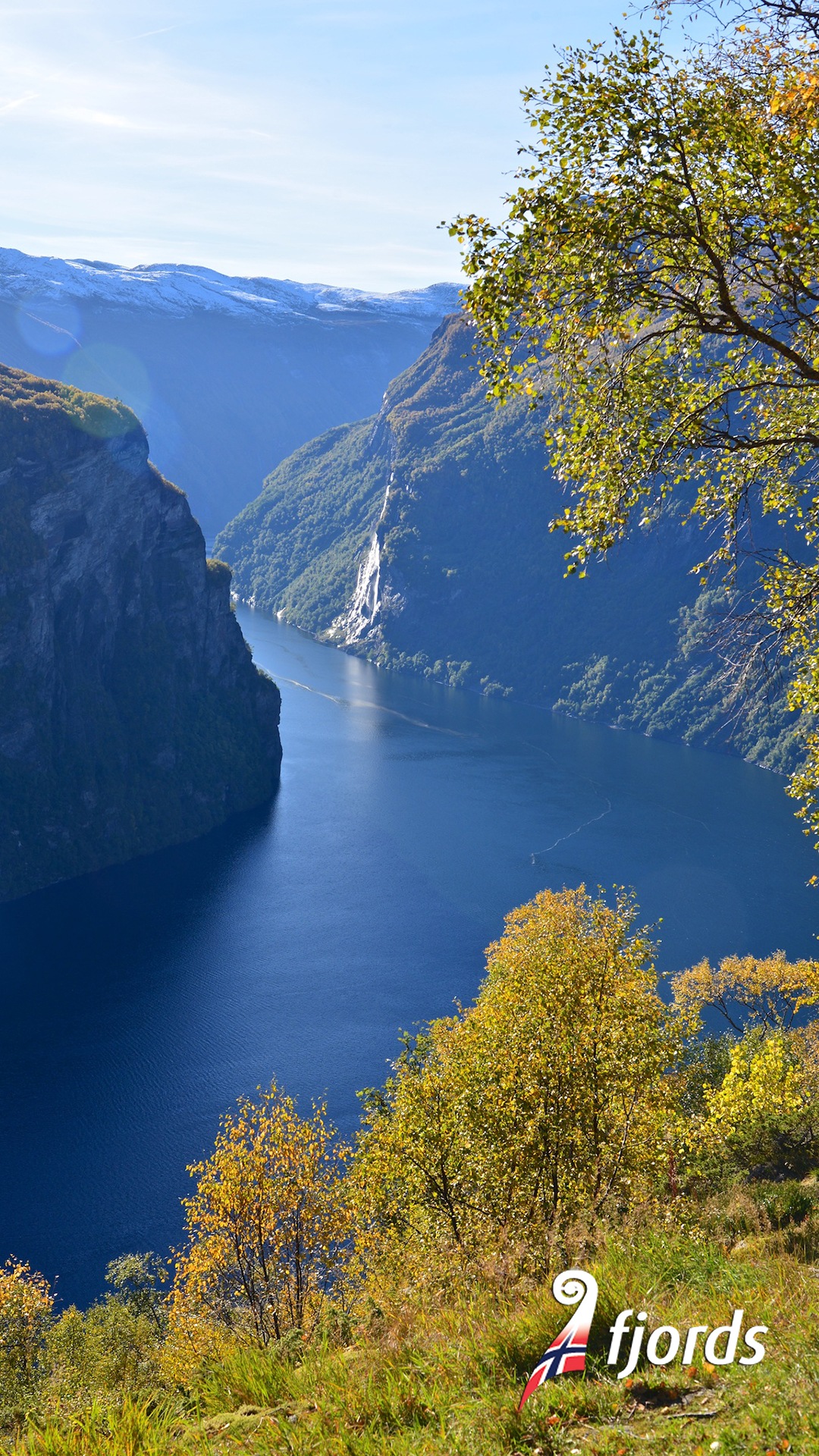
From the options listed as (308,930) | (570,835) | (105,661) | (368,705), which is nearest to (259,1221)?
(308,930)

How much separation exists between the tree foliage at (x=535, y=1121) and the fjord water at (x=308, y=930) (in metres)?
34.5

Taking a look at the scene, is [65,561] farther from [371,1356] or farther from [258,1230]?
[371,1356]

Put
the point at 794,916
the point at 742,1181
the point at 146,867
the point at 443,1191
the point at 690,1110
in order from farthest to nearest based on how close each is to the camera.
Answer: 1. the point at 146,867
2. the point at 794,916
3. the point at 690,1110
4. the point at 742,1181
5. the point at 443,1191

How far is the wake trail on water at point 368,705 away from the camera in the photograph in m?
153

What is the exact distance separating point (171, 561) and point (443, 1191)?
127270 mm

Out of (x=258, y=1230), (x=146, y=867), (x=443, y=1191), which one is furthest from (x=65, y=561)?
(x=443, y=1191)

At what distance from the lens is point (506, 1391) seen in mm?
6500

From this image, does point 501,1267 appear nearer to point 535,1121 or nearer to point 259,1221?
point 535,1121

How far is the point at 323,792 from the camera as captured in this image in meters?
121

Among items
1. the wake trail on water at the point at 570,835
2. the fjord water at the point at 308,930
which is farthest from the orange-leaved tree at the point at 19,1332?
the wake trail on water at the point at 570,835

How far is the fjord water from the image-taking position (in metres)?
52.2

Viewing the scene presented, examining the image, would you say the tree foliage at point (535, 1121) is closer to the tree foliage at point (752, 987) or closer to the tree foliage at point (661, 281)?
the tree foliage at point (661, 281)

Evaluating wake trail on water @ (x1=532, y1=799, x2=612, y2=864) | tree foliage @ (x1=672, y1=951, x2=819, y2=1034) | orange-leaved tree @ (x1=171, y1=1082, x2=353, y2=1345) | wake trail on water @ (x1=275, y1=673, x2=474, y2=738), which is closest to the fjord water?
wake trail on water @ (x1=532, y1=799, x2=612, y2=864)

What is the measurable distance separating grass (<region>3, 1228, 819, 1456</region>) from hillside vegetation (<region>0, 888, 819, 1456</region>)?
26 mm
